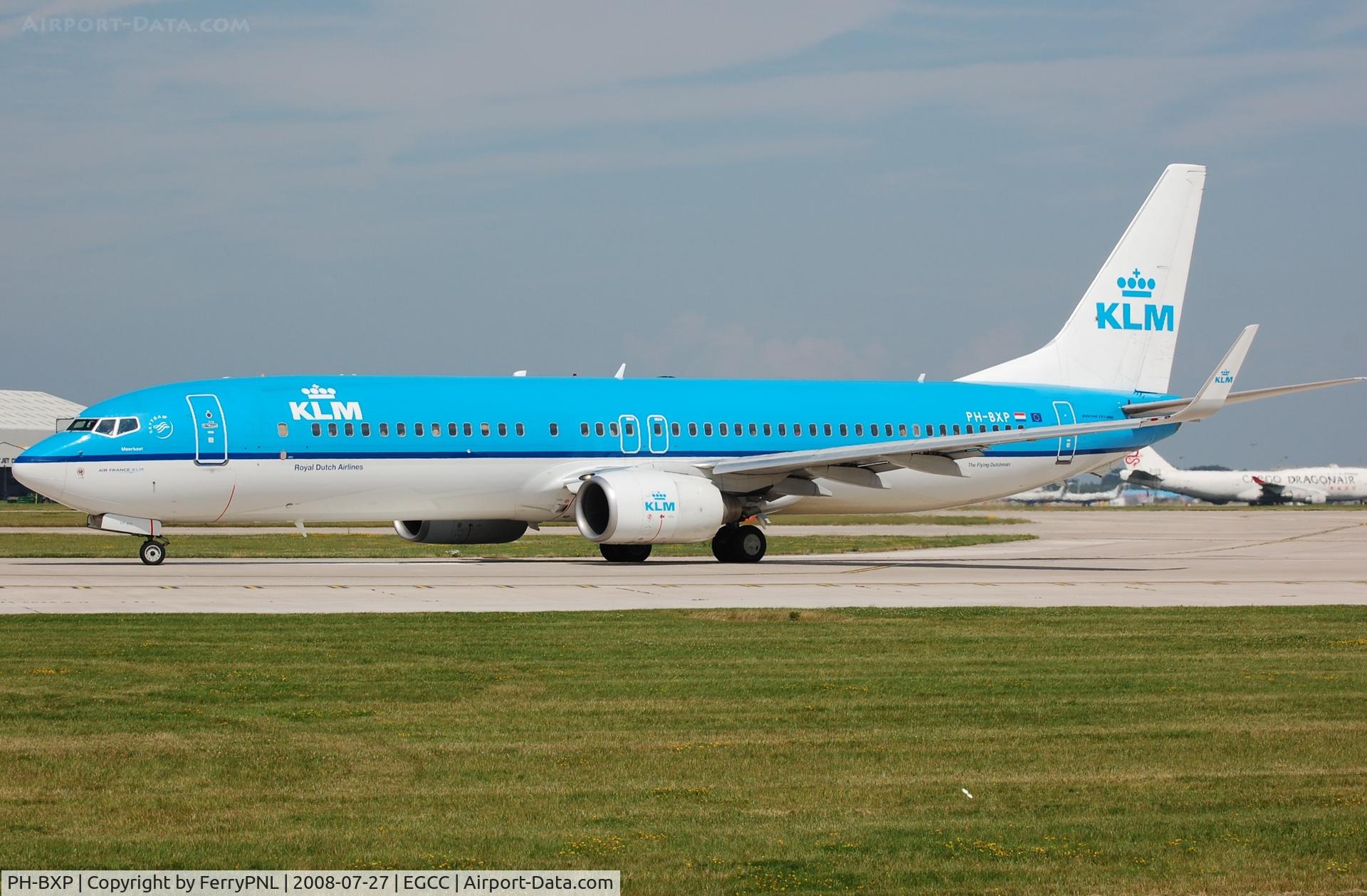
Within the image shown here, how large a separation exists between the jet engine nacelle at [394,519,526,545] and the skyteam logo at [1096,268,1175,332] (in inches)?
673

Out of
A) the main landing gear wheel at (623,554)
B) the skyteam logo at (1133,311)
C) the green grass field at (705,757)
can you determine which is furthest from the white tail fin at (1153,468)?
the green grass field at (705,757)

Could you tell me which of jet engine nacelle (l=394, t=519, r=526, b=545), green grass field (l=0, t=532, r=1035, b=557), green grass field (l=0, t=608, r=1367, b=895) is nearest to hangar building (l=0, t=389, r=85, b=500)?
green grass field (l=0, t=532, r=1035, b=557)

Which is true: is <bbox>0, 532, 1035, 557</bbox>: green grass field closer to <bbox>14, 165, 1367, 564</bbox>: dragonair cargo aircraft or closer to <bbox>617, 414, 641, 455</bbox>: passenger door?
<bbox>14, 165, 1367, 564</bbox>: dragonair cargo aircraft

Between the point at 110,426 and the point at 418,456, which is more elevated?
the point at 110,426

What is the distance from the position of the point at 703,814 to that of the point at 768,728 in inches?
126

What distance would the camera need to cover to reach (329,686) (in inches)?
626

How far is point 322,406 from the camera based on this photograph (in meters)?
34.5

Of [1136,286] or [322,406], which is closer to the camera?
[322,406]

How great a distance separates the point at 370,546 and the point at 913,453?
55.4 feet

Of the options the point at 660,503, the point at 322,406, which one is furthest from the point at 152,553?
the point at 660,503

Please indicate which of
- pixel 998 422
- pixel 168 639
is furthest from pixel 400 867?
pixel 998 422

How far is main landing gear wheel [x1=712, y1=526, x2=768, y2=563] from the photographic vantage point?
1500 inches

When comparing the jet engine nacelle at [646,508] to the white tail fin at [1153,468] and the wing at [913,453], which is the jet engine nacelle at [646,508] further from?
the white tail fin at [1153,468]

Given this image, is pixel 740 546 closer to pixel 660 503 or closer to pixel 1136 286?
pixel 660 503
